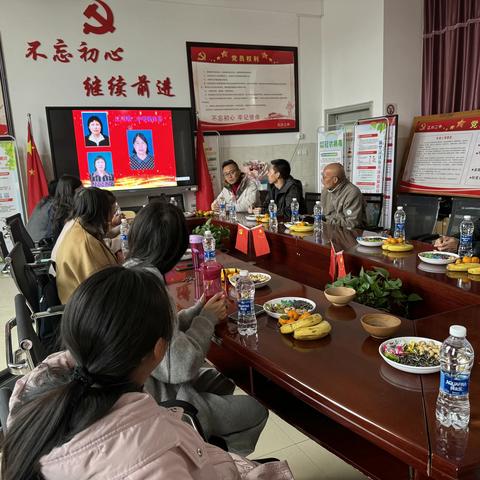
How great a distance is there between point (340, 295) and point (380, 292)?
10.4 inches

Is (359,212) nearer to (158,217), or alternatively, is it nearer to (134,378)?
(158,217)

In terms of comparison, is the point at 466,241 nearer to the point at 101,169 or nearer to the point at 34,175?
the point at 101,169

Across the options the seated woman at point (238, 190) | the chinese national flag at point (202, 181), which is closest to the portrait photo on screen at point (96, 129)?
the chinese national flag at point (202, 181)

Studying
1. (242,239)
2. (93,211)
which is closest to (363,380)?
(93,211)

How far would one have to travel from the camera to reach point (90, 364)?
2.26 ft

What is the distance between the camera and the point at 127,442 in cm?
62

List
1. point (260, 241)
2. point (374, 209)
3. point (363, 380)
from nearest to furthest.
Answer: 1. point (363, 380)
2. point (260, 241)
3. point (374, 209)

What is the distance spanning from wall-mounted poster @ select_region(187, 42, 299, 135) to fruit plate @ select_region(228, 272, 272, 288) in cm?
374

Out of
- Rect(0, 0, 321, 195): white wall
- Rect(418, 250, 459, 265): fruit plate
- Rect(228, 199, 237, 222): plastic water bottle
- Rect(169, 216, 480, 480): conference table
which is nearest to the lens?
Rect(169, 216, 480, 480): conference table

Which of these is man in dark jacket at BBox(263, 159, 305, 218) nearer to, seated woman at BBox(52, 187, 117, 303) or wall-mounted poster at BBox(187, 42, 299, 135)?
wall-mounted poster at BBox(187, 42, 299, 135)

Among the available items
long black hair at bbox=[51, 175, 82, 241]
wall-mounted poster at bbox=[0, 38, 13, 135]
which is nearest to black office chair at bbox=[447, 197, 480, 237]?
long black hair at bbox=[51, 175, 82, 241]

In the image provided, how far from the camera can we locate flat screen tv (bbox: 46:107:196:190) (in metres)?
4.55

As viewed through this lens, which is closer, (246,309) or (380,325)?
(380,325)

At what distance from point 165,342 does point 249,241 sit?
203 centimetres
